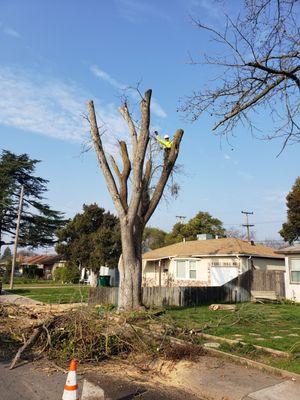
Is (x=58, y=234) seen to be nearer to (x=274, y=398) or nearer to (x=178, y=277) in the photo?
(x=178, y=277)

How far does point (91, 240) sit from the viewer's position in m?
37.6

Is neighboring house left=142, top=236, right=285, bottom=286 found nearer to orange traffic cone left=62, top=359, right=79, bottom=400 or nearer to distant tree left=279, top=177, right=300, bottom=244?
distant tree left=279, top=177, right=300, bottom=244

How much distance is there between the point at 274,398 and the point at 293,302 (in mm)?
16173

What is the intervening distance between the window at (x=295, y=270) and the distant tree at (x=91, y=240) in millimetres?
17450

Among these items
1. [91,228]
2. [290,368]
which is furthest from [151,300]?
[91,228]

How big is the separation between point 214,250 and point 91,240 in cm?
1334

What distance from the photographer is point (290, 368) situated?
24.0ft

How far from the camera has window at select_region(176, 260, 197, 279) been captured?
95.0 ft

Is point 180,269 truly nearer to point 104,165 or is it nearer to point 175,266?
point 175,266

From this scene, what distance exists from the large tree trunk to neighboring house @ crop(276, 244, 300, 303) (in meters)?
10.2

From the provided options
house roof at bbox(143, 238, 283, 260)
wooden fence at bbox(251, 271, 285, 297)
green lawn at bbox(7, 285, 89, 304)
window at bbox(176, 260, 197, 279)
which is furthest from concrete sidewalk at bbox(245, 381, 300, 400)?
window at bbox(176, 260, 197, 279)

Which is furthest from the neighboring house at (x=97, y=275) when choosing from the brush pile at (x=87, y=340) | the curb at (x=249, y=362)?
the curb at (x=249, y=362)

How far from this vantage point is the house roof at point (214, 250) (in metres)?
27.0

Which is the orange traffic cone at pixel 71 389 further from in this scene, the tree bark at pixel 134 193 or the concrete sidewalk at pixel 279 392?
the tree bark at pixel 134 193
